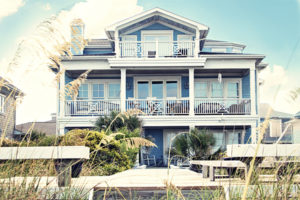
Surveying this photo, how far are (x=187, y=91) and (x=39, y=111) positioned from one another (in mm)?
14548

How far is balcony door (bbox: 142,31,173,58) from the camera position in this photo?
1681 centimetres

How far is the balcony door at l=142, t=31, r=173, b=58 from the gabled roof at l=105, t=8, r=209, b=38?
0.93 metres

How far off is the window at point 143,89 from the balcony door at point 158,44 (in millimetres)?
1370

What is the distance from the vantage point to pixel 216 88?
715 inches

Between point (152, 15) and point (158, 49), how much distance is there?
1770 millimetres

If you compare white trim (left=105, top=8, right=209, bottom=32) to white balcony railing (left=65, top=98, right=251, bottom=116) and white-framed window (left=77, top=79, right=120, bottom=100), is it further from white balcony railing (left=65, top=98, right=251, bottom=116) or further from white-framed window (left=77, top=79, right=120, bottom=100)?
white balcony railing (left=65, top=98, right=251, bottom=116)

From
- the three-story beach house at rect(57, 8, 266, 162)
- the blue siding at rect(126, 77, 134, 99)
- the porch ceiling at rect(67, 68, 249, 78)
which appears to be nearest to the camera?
the three-story beach house at rect(57, 8, 266, 162)

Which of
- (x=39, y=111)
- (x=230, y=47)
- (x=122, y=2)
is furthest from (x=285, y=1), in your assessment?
(x=39, y=111)

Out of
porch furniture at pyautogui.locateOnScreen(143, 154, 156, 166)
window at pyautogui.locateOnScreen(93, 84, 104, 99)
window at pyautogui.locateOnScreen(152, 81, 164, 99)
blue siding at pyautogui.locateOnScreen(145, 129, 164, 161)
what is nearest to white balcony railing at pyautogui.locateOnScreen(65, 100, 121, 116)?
window at pyautogui.locateOnScreen(93, 84, 104, 99)

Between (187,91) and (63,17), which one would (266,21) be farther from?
(63,17)

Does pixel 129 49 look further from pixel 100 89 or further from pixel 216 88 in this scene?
pixel 216 88

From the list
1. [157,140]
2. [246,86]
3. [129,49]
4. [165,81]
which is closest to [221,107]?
[246,86]

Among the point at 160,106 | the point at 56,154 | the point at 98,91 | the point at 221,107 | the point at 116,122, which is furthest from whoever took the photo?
the point at 98,91

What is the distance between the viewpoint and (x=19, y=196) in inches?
101
